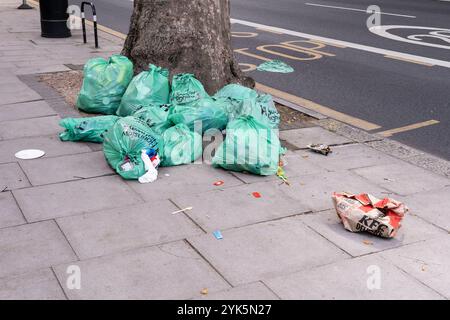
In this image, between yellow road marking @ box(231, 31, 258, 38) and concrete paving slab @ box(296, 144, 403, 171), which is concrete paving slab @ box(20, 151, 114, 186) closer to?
concrete paving slab @ box(296, 144, 403, 171)

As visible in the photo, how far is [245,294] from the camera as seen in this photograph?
3.65 m

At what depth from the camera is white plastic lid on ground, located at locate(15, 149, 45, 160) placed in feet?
19.3

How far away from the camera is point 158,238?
434 cm

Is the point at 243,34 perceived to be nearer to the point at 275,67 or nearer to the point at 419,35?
the point at 275,67

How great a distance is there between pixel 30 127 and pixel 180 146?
2.06 meters

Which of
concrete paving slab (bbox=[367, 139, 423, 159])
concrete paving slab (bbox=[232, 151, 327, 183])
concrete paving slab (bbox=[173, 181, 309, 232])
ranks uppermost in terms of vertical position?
concrete paving slab (bbox=[367, 139, 423, 159])

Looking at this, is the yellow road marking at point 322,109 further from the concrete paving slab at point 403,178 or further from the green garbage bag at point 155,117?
the green garbage bag at point 155,117

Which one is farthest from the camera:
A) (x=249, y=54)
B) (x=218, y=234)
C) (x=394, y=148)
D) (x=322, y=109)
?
(x=249, y=54)

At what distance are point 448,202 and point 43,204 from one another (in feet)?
11.0

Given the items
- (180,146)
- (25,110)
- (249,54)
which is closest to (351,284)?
(180,146)

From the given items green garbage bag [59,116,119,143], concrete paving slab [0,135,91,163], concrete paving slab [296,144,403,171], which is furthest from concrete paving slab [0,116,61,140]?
concrete paving slab [296,144,403,171]

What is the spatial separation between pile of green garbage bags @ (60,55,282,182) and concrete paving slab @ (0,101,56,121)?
52 cm

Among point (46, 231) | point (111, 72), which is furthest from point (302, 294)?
point (111, 72)
